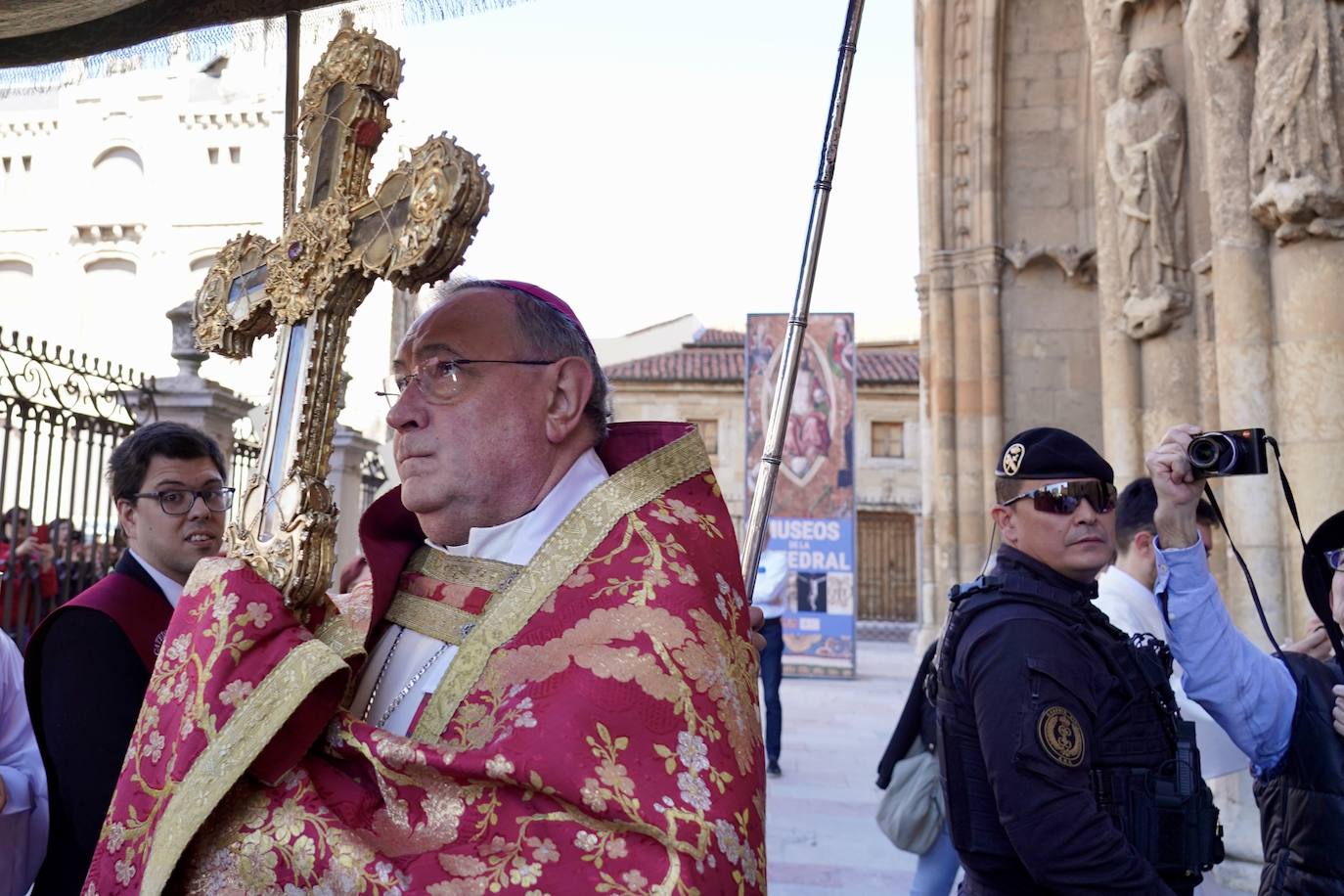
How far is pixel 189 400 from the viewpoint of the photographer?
7695mm

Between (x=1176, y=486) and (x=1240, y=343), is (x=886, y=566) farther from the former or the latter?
(x=1176, y=486)

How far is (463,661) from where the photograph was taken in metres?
1.49

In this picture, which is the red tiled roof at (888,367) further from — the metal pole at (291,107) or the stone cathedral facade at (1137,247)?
the metal pole at (291,107)

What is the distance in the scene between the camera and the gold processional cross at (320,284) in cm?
150

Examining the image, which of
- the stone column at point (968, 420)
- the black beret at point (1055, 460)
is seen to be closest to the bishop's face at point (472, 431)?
the black beret at point (1055, 460)

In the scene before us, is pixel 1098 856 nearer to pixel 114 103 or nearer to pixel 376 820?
pixel 376 820

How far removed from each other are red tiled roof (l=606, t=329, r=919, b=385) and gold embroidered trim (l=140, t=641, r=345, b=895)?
106ft

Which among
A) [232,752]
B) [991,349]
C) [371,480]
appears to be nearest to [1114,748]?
[232,752]

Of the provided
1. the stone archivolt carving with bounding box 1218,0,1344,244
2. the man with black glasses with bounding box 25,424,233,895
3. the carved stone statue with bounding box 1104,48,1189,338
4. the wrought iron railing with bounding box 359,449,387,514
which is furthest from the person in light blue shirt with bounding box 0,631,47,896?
the wrought iron railing with bounding box 359,449,387,514

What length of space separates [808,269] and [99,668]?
67.3 inches

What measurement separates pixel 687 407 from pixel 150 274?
1711 cm

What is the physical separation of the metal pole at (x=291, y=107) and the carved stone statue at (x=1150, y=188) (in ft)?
20.0

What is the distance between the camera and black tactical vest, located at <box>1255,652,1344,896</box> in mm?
2338

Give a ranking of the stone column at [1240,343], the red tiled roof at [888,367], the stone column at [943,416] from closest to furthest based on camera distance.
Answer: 1. the stone column at [1240,343]
2. the stone column at [943,416]
3. the red tiled roof at [888,367]
